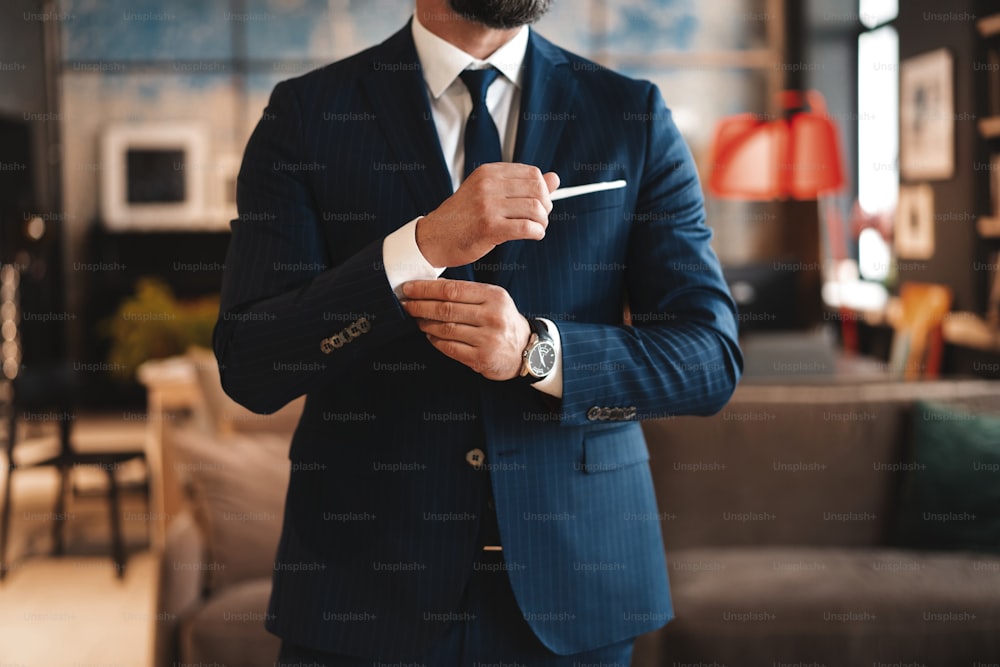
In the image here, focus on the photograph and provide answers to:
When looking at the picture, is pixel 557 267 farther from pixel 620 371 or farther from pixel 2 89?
pixel 2 89

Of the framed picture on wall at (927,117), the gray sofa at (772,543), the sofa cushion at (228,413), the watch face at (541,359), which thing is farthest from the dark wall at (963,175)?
the watch face at (541,359)

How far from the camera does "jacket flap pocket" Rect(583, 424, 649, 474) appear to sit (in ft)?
4.00

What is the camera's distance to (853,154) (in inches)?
292

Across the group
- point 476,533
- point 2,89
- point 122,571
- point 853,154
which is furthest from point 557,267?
point 2,89

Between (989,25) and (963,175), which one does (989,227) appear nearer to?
(963,175)

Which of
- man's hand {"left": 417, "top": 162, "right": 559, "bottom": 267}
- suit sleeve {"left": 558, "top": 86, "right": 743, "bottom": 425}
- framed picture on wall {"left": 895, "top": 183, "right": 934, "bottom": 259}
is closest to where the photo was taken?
man's hand {"left": 417, "top": 162, "right": 559, "bottom": 267}

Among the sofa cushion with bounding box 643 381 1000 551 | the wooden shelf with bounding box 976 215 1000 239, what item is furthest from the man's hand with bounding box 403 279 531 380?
the wooden shelf with bounding box 976 215 1000 239

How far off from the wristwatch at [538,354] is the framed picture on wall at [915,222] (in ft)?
16.5

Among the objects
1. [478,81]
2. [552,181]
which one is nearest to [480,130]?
[478,81]

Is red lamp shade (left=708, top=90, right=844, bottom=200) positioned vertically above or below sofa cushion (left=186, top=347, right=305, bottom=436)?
above

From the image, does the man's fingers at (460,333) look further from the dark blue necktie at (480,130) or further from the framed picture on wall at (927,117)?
the framed picture on wall at (927,117)

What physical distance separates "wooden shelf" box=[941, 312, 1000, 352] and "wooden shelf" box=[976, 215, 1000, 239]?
0.39 m

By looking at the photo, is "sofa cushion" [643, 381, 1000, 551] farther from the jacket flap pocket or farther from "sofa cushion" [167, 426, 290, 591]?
the jacket flap pocket

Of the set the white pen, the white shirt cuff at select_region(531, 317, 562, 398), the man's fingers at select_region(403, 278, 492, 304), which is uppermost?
the white pen
